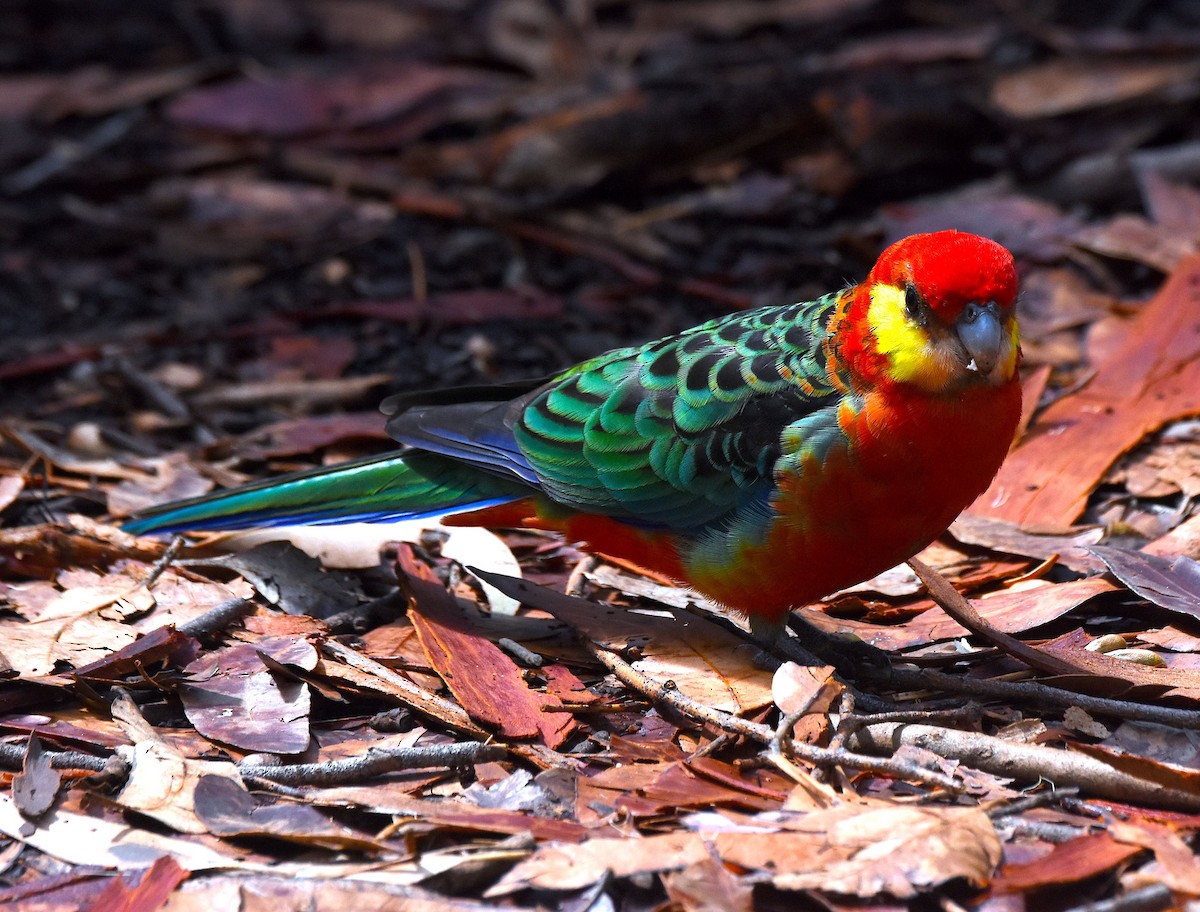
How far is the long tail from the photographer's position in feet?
14.9

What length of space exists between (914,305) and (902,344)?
0.38 ft

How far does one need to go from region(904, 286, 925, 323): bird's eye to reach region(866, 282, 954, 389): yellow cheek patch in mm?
16

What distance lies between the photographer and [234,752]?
3.69 m

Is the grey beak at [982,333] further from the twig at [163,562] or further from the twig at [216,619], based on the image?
the twig at [163,562]

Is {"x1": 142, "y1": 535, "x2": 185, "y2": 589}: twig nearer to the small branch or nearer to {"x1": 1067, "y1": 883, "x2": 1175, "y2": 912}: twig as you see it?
the small branch

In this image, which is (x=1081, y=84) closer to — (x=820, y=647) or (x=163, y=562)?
(x=820, y=647)

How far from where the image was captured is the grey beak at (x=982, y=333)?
369 centimetres

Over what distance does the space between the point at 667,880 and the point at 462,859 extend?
49 centimetres

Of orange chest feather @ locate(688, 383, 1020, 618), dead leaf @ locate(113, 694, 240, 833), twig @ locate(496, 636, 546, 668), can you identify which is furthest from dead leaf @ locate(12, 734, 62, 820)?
orange chest feather @ locate(688, 383, 1020, 618)

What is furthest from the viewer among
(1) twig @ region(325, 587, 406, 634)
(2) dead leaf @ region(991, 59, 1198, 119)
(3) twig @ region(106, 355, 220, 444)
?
(2) dead leaf @ region(991, 59, 1198, 119)

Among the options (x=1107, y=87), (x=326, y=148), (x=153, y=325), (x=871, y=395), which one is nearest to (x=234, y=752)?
(x=871, y=395)

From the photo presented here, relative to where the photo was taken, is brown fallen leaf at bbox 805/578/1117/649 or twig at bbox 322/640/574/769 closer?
twig at bbox 322/640/574/769

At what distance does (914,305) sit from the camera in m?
3.81

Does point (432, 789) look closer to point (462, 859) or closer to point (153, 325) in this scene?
point (462, 859)
